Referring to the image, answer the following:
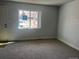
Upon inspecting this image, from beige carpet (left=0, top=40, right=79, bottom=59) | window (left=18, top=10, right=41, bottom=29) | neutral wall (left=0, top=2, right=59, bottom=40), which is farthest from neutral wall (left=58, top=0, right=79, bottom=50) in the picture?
window (left=18, top=10, right=41, bottom=29)

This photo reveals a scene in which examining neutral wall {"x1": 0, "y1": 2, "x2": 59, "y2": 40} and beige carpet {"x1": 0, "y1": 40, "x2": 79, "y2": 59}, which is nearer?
beige carpet {"x1": 0, "y1": 40, "x2": 79, "y2": 59}

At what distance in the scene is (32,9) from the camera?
6398 millimetres

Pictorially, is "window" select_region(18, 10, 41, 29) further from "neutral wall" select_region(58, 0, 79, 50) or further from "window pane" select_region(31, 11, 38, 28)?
"neutral wall" select_region(58, 0, 79, 50)

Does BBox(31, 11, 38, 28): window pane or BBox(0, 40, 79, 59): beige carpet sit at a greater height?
BBox(31, 11, 38, 28): window pane

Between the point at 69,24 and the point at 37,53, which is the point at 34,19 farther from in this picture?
the point at 37,53

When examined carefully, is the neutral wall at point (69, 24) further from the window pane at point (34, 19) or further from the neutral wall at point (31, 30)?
the window pane at point (34, 19)

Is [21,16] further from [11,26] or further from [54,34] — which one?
[54,34]

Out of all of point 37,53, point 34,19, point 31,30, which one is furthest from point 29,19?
point 37,53

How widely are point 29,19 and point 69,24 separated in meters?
2.44

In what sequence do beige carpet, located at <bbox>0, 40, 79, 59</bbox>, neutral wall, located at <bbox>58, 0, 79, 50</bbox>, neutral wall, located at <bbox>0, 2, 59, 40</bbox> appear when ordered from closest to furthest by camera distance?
beige carpet, located at <bbox>0, 40, 79, 59</bbox> < neutral wall, located at <bbox>58, 0, 79, 50</bbox> < neutral wall, located at <bbox>0, 2, 59, 40</bbox>

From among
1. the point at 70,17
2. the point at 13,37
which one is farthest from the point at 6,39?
the point at 70,17

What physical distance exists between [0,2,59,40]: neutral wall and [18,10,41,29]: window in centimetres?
23

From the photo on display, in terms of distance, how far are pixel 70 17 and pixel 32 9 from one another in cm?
233

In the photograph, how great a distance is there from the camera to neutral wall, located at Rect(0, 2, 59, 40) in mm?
5910
